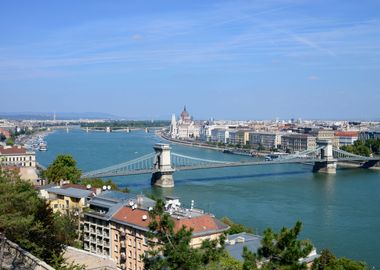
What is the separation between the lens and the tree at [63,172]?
1259 centimetres

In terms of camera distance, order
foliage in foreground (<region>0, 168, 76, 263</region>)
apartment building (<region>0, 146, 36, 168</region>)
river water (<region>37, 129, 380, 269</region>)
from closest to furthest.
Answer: foliage in foreground (<region>0, 168, 76, 263</region>), river water (<region>37, 129, 380, 269</region>), apartment building (<region>0, 146, 36, 168</region>)

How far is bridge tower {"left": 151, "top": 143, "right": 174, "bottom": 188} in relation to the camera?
55.1 ft

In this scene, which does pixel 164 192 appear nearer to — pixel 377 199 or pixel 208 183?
pixel 208 183

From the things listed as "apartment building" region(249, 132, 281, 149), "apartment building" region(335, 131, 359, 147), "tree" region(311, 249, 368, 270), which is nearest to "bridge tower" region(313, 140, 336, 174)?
"apartment building" region(335, 131, 359, 147)

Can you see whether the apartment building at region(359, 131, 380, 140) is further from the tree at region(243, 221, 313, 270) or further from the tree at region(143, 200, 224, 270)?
the tree at region(243, 221, 313, 270)

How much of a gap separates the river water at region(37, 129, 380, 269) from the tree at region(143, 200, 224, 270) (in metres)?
4.99

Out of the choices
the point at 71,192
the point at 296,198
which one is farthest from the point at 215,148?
the point at 71,192

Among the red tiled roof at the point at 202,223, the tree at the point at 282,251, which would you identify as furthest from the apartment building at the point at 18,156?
the tree at the point at 282,251

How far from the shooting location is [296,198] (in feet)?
45.8

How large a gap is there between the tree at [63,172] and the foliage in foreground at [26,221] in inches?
295

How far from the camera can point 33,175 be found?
42.6ft

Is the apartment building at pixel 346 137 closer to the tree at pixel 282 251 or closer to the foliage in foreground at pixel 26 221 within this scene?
the foliage in foreground at pixel 26 221

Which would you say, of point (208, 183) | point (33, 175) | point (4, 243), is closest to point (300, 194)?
point (208, 183)

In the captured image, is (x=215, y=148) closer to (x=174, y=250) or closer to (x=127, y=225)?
(x=127, y=225)
